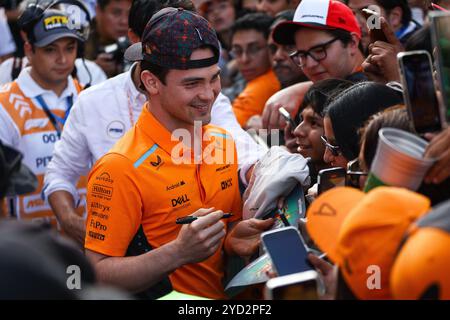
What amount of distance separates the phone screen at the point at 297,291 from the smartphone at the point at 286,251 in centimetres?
22

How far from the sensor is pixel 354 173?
116 inches

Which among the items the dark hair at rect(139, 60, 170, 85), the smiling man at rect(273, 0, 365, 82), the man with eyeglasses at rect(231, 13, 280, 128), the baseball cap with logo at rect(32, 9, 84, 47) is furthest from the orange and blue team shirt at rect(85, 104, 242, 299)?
the man with eyeglasses at rect(231, 13, 280, 128)

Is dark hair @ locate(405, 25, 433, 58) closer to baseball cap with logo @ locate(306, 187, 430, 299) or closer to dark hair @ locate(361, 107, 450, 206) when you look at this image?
dark hair @ locate(361, 107, 450, 206)

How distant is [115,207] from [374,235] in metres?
1.63

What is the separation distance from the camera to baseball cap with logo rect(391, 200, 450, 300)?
1.99 meters

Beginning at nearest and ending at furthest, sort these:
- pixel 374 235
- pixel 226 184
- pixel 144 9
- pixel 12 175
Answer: pixel 374 235 < pixel 12 175 < pixel 226 184 < pixel 144 9

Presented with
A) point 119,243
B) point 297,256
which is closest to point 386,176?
point 297,256

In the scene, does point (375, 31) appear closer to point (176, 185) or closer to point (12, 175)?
point (176, 185)

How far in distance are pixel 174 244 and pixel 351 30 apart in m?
1.96

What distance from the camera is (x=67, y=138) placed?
485 cm

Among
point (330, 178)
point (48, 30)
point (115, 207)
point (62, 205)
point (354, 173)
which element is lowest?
point (62, 205)

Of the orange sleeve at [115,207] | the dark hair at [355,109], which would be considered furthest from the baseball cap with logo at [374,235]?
the orange sleeve at [115,207]

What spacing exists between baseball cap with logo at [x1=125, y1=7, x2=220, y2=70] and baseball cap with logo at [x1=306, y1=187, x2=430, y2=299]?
1517 millimetres

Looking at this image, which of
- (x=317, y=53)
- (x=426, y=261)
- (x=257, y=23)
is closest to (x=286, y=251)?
(x=426, y=261)
